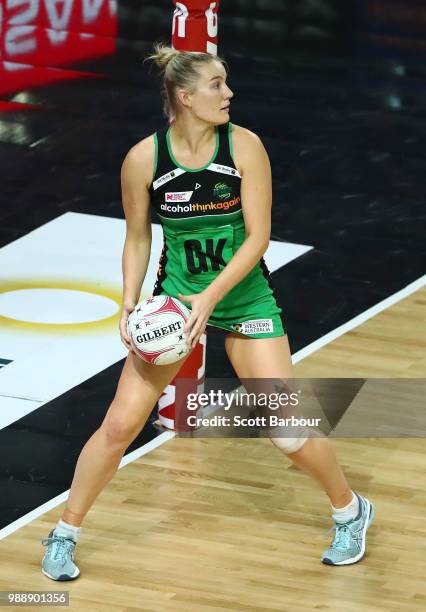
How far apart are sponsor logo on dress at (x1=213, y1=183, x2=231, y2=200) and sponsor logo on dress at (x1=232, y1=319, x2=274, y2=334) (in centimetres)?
53

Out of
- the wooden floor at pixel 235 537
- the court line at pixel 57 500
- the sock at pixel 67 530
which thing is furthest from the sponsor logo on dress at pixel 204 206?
the court line at pixel 57 500

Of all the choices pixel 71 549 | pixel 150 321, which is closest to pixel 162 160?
pixel 150 321

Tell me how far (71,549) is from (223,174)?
5.31 feet

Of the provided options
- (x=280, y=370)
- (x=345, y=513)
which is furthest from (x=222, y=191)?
(x=345, y=513)

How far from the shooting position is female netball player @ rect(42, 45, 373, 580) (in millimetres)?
6004

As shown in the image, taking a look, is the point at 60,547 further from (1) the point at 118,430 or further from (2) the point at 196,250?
(2) the point at 196,250

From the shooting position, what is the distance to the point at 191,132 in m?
6.07

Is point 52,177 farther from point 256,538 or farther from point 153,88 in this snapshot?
point 256,538

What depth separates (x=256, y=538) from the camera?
661 centimetres

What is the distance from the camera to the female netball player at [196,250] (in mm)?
6004

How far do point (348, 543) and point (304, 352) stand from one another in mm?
2513

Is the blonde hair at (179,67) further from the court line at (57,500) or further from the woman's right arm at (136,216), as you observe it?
the court line at (57,500)

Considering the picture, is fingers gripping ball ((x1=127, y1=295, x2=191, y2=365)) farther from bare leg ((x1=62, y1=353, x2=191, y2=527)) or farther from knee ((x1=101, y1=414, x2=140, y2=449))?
knee ((x1=101, y1=414, x2=140, y2=449))

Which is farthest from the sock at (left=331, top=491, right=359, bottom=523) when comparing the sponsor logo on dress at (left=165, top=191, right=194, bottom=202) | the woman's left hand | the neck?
the neck
